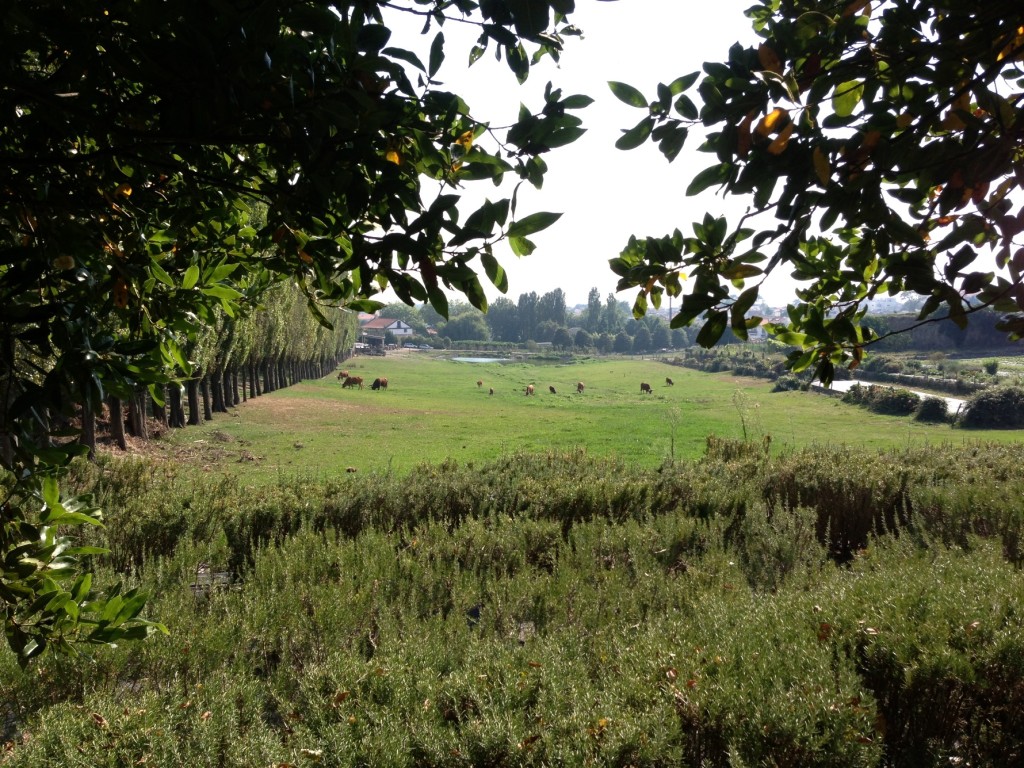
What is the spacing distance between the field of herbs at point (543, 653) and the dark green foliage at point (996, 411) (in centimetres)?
2764

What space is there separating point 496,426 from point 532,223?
27.1 meters

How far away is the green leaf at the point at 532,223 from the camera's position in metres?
1.36

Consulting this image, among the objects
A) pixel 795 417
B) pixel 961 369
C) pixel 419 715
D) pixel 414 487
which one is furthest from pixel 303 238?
pixel 961 369

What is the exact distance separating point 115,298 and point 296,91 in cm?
86

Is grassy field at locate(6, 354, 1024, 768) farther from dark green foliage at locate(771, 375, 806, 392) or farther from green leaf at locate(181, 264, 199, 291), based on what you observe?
dark green foliage at locate(771, 375, 806, 392)

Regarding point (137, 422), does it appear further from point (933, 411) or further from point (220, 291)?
point (933, 411)

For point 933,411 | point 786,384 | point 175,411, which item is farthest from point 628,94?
point 786,384

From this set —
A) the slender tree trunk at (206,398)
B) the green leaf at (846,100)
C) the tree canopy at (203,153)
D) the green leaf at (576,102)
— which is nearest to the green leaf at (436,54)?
the tree canopy at (203,153)

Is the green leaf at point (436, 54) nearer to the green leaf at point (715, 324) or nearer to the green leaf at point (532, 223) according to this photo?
the green leaf at point (532, 223)

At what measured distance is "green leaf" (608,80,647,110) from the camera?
180cm

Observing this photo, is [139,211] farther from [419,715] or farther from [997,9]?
[997,9]

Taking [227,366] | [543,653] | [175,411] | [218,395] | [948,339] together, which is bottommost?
[175,411]

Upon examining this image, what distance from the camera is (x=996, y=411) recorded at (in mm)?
29344

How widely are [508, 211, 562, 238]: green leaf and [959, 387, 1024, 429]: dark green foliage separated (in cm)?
3435
